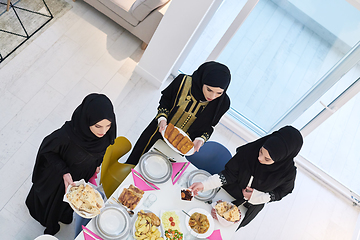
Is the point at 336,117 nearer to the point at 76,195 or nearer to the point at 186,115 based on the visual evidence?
the point at 186,115

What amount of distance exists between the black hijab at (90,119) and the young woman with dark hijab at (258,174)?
0.81m

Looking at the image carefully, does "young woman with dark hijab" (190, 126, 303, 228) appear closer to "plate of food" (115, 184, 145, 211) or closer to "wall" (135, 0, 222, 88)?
"plate of food" (115, 184, 145, 211)

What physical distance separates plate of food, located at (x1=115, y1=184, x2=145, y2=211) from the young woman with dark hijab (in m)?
0.42

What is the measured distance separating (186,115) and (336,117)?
2.52 metres

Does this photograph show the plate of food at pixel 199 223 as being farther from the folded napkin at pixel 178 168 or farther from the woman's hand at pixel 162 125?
the woman's hand at pixel 162 125

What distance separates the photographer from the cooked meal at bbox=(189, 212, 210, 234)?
2.26 meters

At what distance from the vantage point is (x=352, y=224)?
4047 mm

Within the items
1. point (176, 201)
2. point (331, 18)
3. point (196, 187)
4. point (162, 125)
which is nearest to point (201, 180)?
point (196, 187)

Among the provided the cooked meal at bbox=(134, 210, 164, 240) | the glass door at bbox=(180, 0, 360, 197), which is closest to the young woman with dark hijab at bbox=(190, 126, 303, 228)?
the cooked meal at bbox=(134, 210, 164, 240)

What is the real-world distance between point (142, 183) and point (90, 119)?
0.67 m

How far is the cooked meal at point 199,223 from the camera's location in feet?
7.42

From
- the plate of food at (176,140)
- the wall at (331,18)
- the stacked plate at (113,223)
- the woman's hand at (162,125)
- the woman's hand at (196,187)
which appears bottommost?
the stacked plate at (113,223)

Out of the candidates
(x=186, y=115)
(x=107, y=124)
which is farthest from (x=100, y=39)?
(x=107, y=124)

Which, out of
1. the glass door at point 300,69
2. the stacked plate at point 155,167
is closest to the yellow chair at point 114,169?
the stacked plate at point 155,167
